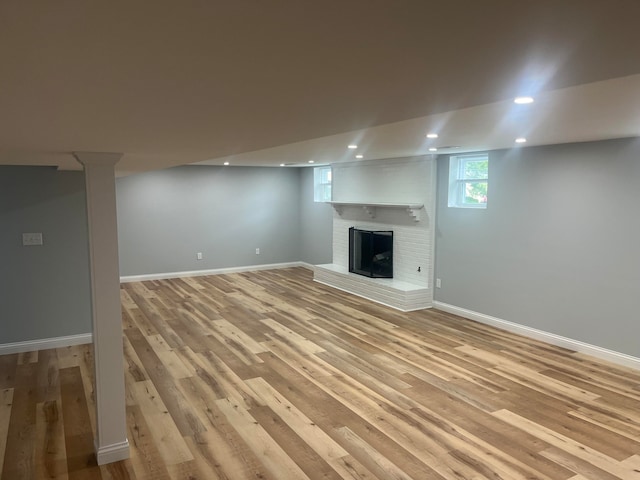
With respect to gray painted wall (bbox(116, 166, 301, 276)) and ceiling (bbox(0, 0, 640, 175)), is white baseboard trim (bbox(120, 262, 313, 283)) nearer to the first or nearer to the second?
gray painted wall (bbox(116, 166, 301, 276))

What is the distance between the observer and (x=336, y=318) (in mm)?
6254

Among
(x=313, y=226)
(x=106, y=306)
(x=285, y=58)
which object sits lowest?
(x=106, y=306)

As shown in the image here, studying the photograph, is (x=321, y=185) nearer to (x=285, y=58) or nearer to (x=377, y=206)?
(x=377, y=206)

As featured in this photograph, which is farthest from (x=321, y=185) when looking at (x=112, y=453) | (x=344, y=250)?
(x=112, y=453)

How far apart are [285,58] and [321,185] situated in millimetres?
8672

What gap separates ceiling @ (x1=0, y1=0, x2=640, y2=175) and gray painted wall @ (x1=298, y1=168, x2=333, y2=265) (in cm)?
737

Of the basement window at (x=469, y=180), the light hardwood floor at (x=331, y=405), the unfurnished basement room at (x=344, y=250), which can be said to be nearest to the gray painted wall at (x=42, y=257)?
the unfurnished basement room at (x=344, y=250)

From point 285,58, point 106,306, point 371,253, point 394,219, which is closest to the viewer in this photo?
point 285,58

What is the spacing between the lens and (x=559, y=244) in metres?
5.09

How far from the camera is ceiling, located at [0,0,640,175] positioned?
28.4 inches

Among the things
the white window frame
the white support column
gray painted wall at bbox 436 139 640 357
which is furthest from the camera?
the white window frame

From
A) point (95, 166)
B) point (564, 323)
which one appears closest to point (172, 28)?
point (95, 166)

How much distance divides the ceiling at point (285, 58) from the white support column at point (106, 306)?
100 cm

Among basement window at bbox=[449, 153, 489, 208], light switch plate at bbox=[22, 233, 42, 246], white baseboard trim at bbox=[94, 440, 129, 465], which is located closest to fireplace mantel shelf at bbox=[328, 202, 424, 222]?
basement window at bbox=[449, 153, 489, 208]
